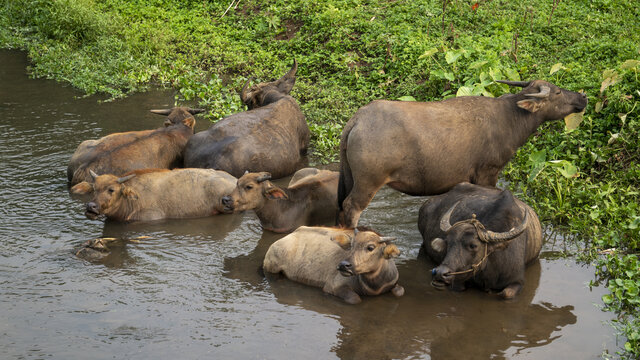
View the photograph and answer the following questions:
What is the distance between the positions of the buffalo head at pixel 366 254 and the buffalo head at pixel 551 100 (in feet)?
8.81

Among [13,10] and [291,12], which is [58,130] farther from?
[13,10]

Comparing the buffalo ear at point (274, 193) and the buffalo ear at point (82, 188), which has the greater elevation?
the buffalo ear at point (274, 193)

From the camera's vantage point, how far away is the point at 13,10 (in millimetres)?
16156

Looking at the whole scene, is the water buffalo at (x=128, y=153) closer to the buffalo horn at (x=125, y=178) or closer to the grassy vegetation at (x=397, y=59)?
the buffalo horn at (x=125, y=178)

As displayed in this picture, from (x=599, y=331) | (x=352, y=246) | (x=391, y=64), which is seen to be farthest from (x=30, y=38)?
(x=599, y=331)

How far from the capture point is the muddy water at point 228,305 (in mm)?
5750

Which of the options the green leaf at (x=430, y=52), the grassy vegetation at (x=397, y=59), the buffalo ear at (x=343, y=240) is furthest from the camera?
the green leaf at (x=430, y=52)

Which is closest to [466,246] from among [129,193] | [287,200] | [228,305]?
[228,305]

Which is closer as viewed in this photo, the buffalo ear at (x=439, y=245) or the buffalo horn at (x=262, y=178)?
the buffalo ear at (x=439, y=245)

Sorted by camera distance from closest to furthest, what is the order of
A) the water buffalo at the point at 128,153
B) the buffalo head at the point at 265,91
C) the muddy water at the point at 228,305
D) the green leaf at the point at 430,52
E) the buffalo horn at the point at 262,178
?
1. the muddy water at the point at 228,305
2. the buffalo horn at the point at 262,178
3. the water buffalo at the point at 128,153
4. the buffalo head at the point at 265,91
5. the green leaf at the point at 430,52

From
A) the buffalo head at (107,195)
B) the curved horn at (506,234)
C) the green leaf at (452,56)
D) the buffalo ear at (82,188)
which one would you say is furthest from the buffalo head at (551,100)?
the buffalo ear at (82,188)

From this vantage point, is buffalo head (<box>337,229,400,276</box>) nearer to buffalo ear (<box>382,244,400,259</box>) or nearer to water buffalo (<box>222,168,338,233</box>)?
buffalo ear (<box>382,244,400,259</box>)

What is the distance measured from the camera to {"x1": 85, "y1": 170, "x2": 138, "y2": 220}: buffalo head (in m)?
7.89

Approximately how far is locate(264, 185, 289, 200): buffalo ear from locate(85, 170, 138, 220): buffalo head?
1.58m
